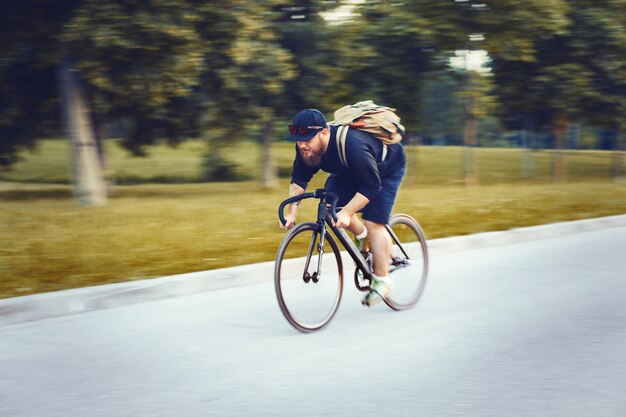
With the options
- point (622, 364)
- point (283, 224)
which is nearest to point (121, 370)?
point (283, 224)

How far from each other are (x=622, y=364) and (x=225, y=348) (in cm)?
248

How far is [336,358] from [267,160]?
1151 inches

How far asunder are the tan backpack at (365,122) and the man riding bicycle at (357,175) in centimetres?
3

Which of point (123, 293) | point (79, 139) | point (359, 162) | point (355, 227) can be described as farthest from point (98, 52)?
point (359, 162)

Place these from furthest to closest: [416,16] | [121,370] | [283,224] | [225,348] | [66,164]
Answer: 1. [66,164]
2. [416,16]
3. [283,224]
4. [225,348]
5. [121,370]

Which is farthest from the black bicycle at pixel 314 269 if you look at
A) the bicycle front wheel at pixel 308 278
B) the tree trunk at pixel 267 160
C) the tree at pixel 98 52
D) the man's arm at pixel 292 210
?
the tree trunk at pixel 267 160

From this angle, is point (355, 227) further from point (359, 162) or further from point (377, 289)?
point (359, 162)

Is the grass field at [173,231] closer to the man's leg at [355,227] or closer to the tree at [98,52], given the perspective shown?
the man's leg at [355,227]

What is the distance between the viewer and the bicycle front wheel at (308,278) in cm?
609

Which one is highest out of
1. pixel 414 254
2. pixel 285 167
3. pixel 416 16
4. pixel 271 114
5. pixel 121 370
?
pixel 121 370

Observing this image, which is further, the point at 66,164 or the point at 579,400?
the point at 66,164

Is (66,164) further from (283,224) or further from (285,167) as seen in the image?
(283,224)

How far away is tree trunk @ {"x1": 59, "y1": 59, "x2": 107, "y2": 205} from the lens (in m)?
22.7

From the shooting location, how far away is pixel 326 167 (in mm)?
6418
